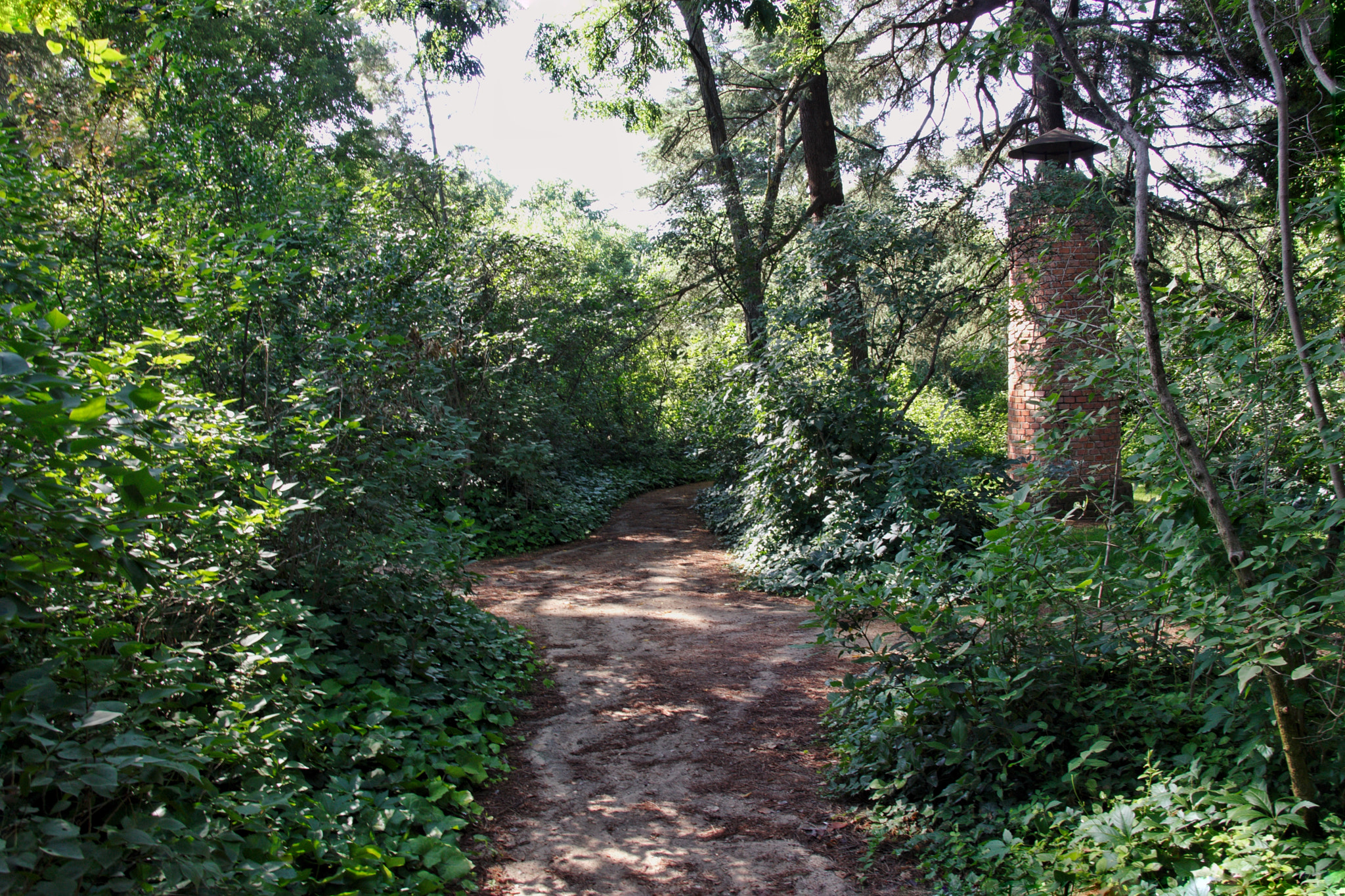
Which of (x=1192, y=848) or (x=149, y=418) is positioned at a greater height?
(x=149, y=418)

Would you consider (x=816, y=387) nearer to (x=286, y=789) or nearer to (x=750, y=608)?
(x=750, y=608)

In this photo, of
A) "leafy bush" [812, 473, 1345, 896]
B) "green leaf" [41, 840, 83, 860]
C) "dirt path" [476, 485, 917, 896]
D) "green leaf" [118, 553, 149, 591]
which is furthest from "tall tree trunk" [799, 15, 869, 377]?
"green leaf" [41, 840, 83, 860]

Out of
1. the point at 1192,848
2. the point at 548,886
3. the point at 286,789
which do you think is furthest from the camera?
the point at 548,886

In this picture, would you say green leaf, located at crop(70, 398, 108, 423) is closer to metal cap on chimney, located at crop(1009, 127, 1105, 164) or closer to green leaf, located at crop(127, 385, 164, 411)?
green leaf, located at crop(127, 385, 164, 411)

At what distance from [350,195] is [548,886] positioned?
20.2ft

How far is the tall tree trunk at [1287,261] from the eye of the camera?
9.00 ft

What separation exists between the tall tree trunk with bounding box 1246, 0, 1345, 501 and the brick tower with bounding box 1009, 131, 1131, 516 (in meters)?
0.65

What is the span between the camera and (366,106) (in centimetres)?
1919

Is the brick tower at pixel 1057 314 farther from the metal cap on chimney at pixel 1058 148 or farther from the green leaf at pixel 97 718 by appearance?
the green leaf at pixel 97 718

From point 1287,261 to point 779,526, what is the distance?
6925 mm

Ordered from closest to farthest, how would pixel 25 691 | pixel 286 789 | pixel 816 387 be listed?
pixel 25 691 → pixel 286 789 → pixel 816 387

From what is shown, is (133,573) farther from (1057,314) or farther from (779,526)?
(779,526)

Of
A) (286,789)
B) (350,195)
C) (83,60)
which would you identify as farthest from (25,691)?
(350,195)

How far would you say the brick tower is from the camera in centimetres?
360
